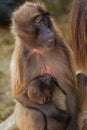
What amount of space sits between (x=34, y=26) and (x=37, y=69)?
42cm

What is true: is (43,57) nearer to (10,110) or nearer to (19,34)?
(19,34)

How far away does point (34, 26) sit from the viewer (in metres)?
4.68

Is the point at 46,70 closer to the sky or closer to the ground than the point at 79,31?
closer to the sky

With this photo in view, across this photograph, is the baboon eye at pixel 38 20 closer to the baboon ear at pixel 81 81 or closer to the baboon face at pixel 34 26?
the baboon face at pixel 34 26

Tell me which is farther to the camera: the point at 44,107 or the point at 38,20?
the point at 44,107

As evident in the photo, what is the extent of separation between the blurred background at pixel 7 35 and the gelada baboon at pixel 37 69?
229 cm

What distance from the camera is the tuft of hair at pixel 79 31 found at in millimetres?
5633

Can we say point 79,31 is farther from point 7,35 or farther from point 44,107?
point 7,35

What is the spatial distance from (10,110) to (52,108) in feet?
8.20

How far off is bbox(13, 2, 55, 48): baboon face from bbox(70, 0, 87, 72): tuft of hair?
37.1 inches

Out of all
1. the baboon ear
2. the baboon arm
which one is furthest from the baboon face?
the baboon ear

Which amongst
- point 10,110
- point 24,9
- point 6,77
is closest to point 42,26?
point 24,9

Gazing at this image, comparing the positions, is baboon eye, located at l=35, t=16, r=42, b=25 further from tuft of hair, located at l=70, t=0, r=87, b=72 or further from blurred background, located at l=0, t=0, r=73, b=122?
blurred background, located at l=0, t=0, r=73, b=122

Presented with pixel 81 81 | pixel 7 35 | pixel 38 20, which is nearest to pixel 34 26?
pixel 38 20
